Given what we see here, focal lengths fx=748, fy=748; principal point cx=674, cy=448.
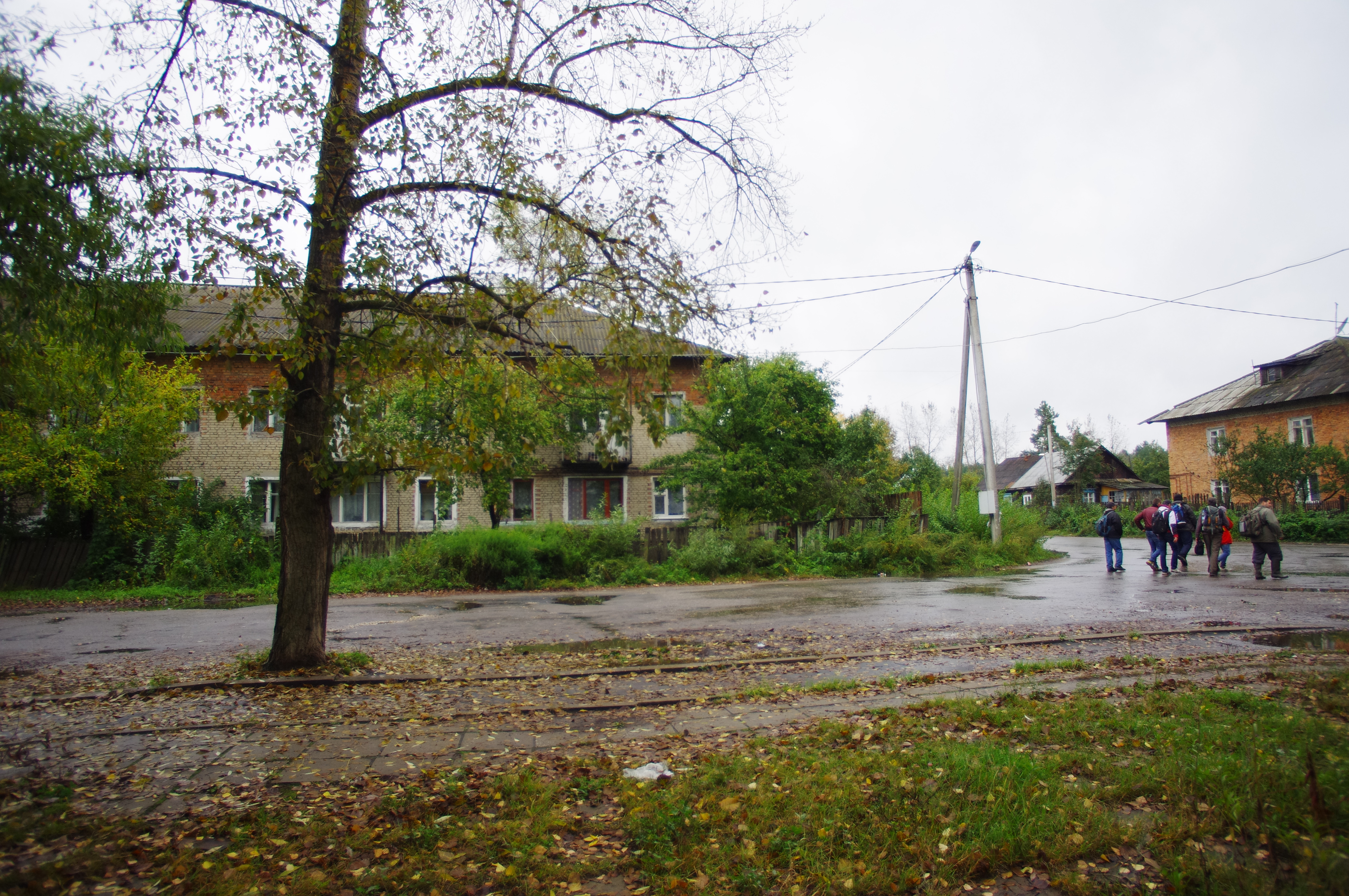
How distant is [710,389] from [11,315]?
553 centimetres

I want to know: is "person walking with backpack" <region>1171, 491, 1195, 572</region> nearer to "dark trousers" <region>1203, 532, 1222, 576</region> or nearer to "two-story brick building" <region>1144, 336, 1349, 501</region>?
"dark trousers" <region>1203, 532, 1222, 576</region>

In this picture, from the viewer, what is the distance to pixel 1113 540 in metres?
18.3

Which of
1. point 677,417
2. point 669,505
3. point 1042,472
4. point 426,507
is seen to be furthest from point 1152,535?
point 1042,472

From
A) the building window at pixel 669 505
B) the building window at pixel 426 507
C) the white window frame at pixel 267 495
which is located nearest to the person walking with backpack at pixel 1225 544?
the building window at pixel 669 505

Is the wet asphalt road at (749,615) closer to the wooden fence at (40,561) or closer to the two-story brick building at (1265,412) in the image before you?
the wooden fence at (40,561)

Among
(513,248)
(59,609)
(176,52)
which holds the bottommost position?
(59,609)

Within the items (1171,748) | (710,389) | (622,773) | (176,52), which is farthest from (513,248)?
(1171,748)

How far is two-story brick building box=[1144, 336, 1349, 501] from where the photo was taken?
35.2 m

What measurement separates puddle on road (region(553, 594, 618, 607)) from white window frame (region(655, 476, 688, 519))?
12984 millimetres

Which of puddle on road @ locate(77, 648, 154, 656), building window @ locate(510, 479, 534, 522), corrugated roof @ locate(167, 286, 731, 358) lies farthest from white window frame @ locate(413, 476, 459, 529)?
corrugated roof @ locate(167, 286, 731, 358)

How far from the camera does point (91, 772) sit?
4688mm

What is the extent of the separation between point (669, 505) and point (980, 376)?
43.5 feet

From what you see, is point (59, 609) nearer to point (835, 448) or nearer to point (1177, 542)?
point (835, 448)

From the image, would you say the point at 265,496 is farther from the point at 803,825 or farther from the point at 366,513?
the point at 803,825
